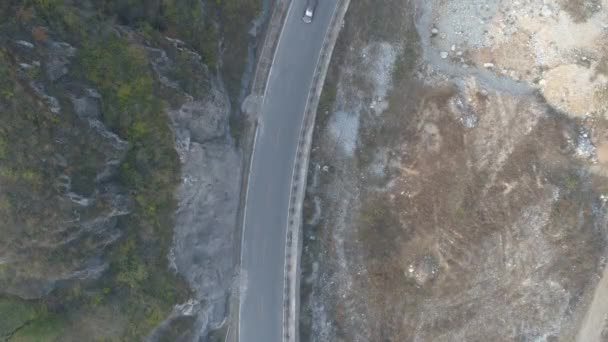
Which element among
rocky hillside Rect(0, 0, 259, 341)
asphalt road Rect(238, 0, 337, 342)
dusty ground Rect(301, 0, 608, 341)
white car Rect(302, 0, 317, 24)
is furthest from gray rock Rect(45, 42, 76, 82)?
dusty ground Rect(301, 0, 608, 341)

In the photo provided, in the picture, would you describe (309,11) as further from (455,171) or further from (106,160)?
(106,160)

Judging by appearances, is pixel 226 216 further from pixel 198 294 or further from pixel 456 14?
pixel 456 14

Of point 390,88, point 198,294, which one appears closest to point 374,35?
point 390,88

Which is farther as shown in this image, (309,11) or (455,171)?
(455,171)

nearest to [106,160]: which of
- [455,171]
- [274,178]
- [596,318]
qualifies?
[274,178]

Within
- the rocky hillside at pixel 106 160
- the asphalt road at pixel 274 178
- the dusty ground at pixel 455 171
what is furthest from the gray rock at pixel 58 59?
the dusty ground at pixel 455 171

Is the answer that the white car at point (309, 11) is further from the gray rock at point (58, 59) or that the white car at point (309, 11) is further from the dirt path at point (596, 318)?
the dirt path at point (596, 318)

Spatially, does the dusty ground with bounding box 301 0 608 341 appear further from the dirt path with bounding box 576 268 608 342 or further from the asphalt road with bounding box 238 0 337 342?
the dirt path with bounding box 576 268 608 342
